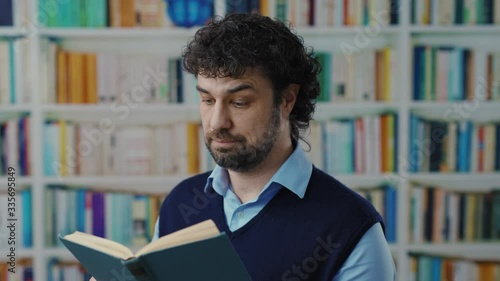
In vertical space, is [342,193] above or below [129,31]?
below

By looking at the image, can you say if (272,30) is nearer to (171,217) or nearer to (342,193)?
(342,193)

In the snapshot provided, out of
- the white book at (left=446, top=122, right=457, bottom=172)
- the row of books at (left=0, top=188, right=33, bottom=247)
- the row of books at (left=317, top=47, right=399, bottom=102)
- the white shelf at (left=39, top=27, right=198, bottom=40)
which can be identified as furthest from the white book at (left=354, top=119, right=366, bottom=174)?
the row of books at (left=0, top=188, right=33, bottom=247)

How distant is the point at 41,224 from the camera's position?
2.71 meters

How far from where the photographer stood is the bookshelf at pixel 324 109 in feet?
8.78

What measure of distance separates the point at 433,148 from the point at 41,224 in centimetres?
169

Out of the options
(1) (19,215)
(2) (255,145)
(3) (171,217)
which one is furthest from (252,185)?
(1) (19,215)

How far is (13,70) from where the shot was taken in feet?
8.78

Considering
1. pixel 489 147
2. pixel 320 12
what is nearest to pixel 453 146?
pixel 489 147

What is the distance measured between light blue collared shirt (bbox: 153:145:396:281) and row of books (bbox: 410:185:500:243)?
5.06 ft

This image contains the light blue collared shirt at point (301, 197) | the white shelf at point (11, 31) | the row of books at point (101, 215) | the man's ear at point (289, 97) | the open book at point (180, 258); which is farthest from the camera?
the row of books at point (101, 215)

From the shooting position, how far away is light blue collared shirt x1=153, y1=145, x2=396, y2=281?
1.21 meters

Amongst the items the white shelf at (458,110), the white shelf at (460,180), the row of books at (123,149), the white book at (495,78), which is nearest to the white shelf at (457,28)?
the white book at (495,78)

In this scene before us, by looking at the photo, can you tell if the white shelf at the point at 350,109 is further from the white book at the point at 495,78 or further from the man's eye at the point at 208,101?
the man's eye at the point at 208,101

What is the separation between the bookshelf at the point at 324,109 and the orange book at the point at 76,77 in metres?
0.05
